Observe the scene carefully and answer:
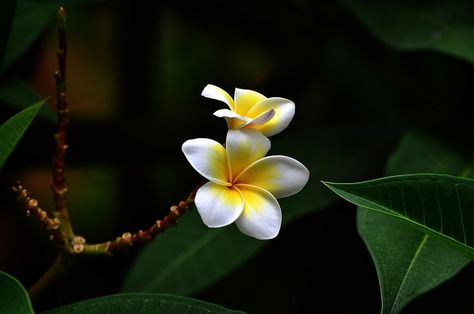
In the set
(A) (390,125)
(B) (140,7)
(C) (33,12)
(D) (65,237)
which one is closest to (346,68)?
(A) (390,125)

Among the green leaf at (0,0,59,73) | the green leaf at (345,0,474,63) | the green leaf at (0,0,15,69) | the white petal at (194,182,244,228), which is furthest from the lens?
the green leaf at (345,0,474,63)

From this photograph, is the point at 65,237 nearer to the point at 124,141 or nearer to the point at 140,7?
the point at 124,141

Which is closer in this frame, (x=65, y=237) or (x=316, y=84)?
(x=65, y=237)

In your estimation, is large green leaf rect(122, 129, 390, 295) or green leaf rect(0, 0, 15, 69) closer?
green leaf rect(0, 0, 15, 69)

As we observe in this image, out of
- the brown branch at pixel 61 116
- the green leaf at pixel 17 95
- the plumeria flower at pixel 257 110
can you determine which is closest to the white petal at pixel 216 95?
the plumeria flower at pixel 257 110

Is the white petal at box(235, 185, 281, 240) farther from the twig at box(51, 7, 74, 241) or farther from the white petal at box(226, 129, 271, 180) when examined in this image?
the twig at box(51, 7, 74, 241)

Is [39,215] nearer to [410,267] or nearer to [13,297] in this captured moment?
[13,297]

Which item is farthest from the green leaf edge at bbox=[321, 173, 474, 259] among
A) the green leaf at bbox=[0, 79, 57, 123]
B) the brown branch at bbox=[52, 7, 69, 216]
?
the green leaf at bbox=[0, 79, 57, 123]

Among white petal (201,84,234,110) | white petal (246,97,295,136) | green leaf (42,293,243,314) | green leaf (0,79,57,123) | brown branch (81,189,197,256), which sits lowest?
green leaf (42,293,243,314)

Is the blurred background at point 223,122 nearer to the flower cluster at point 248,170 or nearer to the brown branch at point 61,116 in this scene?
the brown branch at point 61,116
